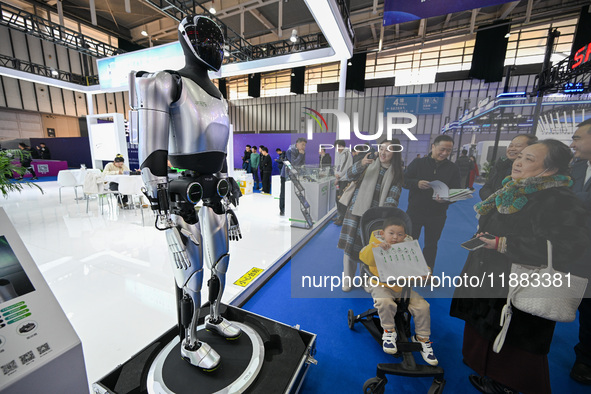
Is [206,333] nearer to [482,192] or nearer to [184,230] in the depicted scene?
[184,230]

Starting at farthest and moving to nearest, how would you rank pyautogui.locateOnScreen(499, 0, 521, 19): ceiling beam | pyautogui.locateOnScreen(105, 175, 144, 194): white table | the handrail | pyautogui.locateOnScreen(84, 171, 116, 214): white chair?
pyautogui.locateOnScreen(499, 0, 521, 19): ceiling beam
the handrail
pyautogui.locateOnScreen(84, 171, 116, 214): white chair
pyautogui.locateOnScreen(105, 175, 144, 194): white table

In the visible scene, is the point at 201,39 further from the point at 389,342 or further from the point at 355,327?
the point at 355,327

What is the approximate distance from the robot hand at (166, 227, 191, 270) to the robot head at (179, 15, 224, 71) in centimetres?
92

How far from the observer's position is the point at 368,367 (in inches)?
64.4

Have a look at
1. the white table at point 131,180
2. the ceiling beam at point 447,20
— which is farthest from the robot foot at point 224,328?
the ceiling beam at point 447,20

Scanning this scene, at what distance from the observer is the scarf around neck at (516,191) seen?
1.09m

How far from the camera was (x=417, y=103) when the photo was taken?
139cm

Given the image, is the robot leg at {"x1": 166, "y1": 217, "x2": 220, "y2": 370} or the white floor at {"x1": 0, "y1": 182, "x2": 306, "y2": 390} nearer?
the robot leg at {"x1": 166, "y1": 217, "x2": 220, "y2": 370}

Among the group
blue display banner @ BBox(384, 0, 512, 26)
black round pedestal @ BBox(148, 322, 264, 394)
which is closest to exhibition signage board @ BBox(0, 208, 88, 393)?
black round pedestal @ BBox(148, 322, 264, 394)

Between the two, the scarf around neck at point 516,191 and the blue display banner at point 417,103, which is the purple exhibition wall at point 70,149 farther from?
the scarf around neck at point 516,191

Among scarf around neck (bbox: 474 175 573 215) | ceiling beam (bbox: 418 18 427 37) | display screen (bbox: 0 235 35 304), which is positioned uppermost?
ceiling beam (bbox: 418 18 427 37)

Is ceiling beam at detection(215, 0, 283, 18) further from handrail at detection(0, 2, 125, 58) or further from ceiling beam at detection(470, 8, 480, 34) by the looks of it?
ceiling beam at detection(470, 8, 480, 34)

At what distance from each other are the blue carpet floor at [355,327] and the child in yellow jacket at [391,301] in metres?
0.16

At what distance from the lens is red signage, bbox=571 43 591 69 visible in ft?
14.8
